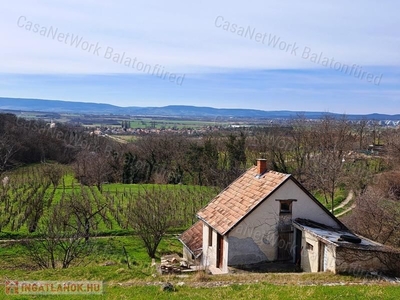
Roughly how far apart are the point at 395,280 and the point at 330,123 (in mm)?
44422

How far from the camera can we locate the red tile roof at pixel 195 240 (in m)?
22.5

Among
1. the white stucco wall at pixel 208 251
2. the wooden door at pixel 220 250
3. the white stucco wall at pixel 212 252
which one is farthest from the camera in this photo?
the white stucco wall at pixel 208 251

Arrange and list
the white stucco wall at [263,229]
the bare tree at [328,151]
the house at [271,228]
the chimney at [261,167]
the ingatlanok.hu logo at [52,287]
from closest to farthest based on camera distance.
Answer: the ingatlanok.hu logo at [52,287], the house at [271,228], the white stucco wall at [263,229], the chimney at [261,167], the bare tree at [328,151]

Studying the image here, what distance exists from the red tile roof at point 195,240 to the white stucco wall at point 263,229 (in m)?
3.89

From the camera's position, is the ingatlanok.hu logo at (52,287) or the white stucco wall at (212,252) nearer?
the ingatlanok.hu logo at (52,287)

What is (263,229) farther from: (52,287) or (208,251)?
(52,287)

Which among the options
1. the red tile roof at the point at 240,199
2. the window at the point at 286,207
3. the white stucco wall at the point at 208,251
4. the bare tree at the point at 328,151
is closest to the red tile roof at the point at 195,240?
the white stucco wall at the point at 208,251

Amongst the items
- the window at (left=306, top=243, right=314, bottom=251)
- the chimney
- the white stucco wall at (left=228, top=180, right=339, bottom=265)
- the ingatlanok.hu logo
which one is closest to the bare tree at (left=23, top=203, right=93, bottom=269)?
the ingatlanok.hu logo

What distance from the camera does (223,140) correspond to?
63094mm

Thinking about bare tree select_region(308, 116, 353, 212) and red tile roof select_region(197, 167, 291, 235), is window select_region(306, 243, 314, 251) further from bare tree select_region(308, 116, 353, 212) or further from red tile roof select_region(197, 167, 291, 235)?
bare tree select_region(308, 116, 353, 212)

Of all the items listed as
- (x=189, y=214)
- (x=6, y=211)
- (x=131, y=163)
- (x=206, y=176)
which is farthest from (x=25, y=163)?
(x=189, y=214)

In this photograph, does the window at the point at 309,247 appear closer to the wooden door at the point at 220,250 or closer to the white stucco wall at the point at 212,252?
the white stucco wall at the point at 212,252

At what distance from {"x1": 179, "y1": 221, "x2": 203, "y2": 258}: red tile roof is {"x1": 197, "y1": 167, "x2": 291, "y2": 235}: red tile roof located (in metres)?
2.00

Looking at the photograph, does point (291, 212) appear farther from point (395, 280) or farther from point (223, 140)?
point (223, 140)
